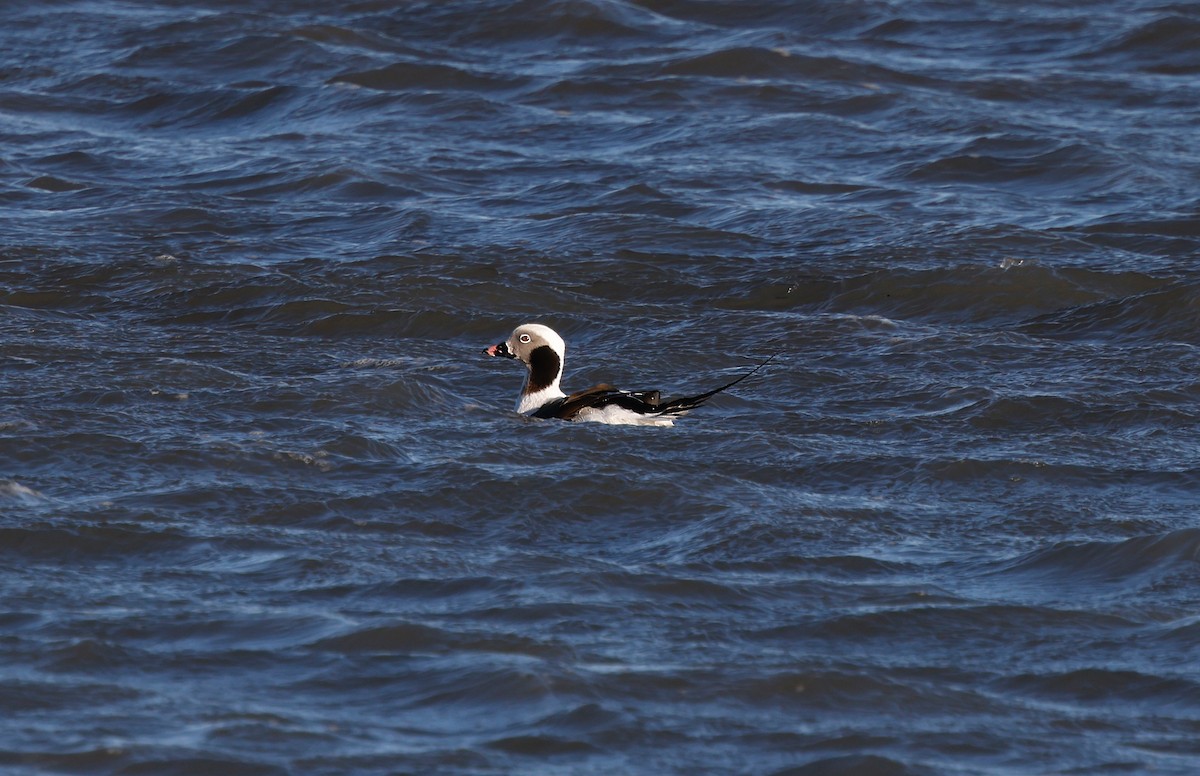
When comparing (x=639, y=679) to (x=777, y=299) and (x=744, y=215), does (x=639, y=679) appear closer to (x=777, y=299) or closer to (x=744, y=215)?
(x=777, y=299)

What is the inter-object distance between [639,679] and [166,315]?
6.08 meters

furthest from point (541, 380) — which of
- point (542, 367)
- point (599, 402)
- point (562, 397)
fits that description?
point (599, 402)

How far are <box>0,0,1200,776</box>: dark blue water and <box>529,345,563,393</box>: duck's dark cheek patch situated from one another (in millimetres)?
419

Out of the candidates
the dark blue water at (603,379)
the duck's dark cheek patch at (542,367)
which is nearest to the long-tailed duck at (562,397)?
the duck's dark cheek patch at (542,367)

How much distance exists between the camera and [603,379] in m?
11.2

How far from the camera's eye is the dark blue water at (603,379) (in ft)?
21.9

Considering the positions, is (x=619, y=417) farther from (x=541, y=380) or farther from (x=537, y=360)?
(x=537, y=360)

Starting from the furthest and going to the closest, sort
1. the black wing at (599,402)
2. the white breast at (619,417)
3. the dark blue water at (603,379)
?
the white breast at (619,417) → the black wing at (599,402) → the dark blue water at (603,379)

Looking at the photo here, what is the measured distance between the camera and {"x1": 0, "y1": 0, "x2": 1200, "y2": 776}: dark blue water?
668 centimetres

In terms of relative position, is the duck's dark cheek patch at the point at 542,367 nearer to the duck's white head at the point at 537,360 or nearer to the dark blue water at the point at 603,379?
the duck's white head at the point at 537,360

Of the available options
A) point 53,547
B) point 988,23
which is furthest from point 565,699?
point 988,23

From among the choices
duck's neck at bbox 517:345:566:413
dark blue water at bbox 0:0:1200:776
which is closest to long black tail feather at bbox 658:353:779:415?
dark blue water at bbox 0:0:1200:776

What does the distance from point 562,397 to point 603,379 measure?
907 mm

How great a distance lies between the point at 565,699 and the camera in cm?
664
